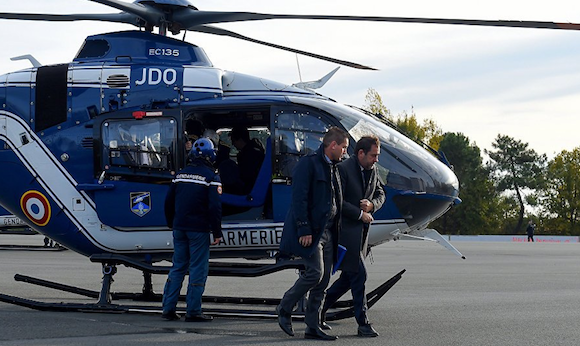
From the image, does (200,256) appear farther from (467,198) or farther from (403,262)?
(467,198)

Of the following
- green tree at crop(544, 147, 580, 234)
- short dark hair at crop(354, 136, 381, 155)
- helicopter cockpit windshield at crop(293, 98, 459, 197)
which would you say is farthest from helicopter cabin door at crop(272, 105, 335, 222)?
green tree at crop(544, 147, 580, 234)

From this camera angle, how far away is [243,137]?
10695 mm

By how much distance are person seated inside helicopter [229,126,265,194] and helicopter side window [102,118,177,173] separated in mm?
999

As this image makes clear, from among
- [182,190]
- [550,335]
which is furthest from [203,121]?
[550,335]

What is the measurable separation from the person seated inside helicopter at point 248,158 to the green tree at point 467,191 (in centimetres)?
7102

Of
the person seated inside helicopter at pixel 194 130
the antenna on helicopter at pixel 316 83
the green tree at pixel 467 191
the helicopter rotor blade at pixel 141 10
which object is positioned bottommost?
the green tree at pixel 467 191

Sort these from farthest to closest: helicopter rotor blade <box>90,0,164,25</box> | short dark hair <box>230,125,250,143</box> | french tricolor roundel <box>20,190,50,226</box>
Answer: short dark hair <box>230,125,250,143</box>, french tricolor roundel <box>20,190,50,226</box>, helicopter rotor blade <box>90,0,164,25</box>

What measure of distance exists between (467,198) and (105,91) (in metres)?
76.3

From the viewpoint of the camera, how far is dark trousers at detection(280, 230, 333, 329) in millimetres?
7984

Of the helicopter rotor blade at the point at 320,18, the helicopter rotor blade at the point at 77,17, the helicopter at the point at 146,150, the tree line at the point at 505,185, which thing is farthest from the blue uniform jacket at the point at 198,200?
the tree line at the point at 505,185

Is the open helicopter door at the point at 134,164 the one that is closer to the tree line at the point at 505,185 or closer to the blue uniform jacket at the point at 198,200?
the blue uniform jacket at the point at 198,200

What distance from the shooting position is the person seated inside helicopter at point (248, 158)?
34.1ft

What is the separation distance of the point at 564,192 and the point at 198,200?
88934 mm

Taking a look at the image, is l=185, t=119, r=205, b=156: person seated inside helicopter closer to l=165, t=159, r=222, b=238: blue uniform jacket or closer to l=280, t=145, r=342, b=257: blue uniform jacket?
l=165, t=159, r=222, b=238: blue uniform jacket
